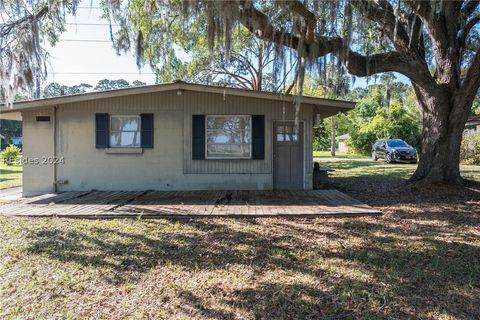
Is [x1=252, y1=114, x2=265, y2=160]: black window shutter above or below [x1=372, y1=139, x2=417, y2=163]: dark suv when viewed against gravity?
above

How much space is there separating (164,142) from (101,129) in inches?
63.3

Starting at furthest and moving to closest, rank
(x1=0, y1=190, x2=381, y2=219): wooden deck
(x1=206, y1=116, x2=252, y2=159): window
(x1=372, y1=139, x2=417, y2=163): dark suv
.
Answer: (x1=372, y1=139, x2=417, y2=163): dark suv → (x1=206, y1=116, x2=252, y2=159): window → (x1=0, y1=190, x2=381, y2=219): wooden deck

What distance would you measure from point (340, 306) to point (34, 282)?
2.82 meters

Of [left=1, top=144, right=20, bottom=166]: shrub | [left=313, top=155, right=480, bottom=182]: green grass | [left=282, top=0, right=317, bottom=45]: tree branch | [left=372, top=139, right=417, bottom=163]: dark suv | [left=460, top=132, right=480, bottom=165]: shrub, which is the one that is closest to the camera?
[left=282, top=0, right=317, bottom=45]: tree branch

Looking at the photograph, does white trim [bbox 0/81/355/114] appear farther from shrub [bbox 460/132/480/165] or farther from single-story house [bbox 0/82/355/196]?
shrub [bbox 460/132/480/165]

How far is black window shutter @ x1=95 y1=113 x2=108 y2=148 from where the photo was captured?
8.99 meters

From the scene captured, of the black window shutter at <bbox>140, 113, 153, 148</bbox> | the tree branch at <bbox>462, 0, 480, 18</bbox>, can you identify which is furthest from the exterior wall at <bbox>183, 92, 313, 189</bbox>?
the tree branch at <bbox>462, 0, 480, 18</bbox>

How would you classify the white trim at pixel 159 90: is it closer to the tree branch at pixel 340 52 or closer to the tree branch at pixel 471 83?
the tree branch at pixel 340 52

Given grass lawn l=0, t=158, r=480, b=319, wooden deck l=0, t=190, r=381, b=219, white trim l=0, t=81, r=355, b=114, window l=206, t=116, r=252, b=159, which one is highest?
white trim l=0, t=81, r=355, b=114

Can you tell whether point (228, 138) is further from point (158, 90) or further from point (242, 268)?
point (242, 268)

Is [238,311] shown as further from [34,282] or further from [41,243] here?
[41,243]

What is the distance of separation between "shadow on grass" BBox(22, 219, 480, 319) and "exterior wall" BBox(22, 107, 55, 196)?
450cm

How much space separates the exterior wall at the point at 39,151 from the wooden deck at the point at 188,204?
2.54 ft

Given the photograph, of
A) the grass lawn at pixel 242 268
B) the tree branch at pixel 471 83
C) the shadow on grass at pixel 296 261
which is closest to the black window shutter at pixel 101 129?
the grass lawn at pixel 242 268
